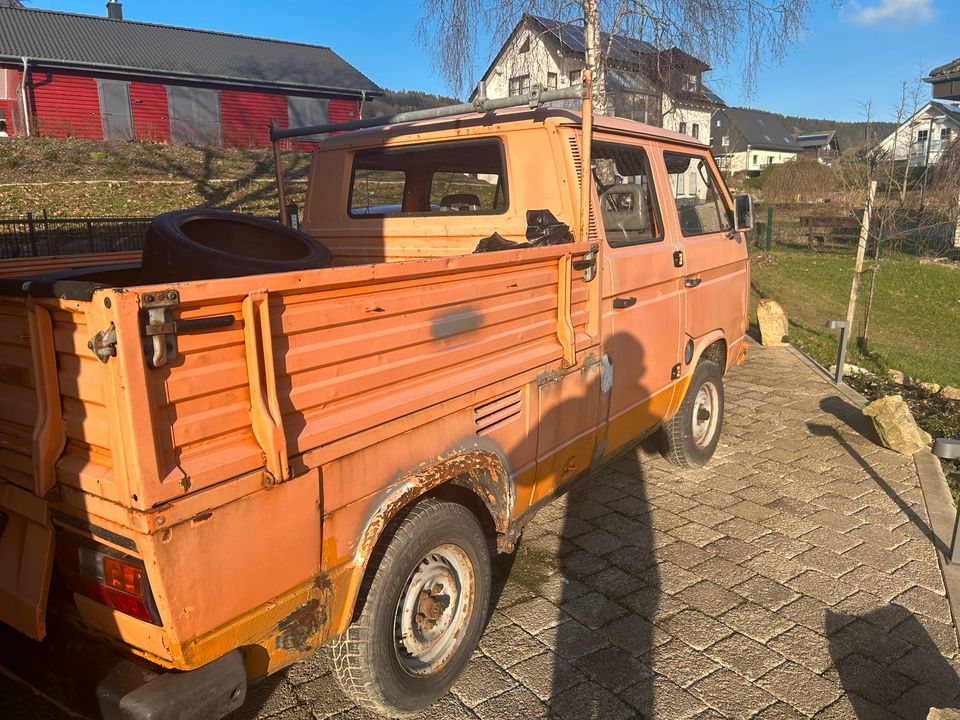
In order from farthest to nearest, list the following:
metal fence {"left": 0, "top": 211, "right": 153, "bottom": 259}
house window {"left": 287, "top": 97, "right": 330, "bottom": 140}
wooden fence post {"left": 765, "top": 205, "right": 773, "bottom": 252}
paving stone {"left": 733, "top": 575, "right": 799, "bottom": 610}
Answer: house window {"left": 287, "top": 97, "right": 330, "bottom": 140}, wooden fence post {"left": 765, "top": 205, "right": 773, "bottom": 252}, metal fence {"left": 0, "top": 211, "right": 153, "bottom": 259}, paving stone {"left": 733, "top": 575, "right": 799, "bottom": 610}

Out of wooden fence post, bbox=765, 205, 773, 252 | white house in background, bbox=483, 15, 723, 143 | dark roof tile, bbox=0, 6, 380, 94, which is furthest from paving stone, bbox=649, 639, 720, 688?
dark roof tile, bbox=0, 6, 380, 94

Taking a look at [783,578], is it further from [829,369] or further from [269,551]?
[829,369]

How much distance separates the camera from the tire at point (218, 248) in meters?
2.71

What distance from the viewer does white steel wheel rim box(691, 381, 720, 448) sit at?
518 centimetres

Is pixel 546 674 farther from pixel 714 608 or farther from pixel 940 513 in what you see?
pixel 940 513

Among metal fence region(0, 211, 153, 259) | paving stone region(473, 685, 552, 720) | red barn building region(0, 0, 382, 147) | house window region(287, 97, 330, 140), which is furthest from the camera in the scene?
house window region(287, 97, 330, 140)

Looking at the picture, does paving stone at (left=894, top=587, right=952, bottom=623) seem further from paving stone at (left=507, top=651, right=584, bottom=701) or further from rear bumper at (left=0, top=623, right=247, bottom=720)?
rear bumper at (left=0, top=623, right=247, bottom=720)

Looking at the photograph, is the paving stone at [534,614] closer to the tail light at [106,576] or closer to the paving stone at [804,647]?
the paving stone at [804,647]

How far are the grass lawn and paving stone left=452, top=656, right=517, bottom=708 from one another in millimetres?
7028

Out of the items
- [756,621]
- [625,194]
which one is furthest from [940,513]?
[625,194]

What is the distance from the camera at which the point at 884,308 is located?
1318 centimetres

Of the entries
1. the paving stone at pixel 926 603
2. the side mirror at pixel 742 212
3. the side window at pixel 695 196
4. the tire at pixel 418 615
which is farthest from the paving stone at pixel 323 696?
the side mirror at pixel 742 212

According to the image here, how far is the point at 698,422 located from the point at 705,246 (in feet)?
4.38

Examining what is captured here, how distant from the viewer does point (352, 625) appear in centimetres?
242
